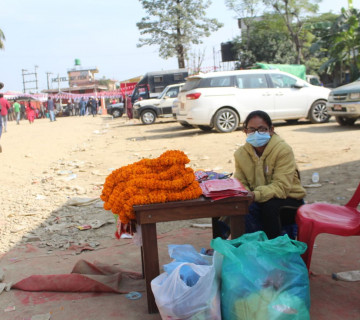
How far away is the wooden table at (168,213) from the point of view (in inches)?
107

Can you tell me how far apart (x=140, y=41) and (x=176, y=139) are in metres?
23.2

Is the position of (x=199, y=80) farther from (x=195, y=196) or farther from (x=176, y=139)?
(x=195, y=196)

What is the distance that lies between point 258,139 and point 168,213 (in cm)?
106

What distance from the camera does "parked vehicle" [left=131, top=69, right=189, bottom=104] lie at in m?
27.2

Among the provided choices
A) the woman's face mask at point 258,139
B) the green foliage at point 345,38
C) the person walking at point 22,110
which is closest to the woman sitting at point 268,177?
the woman's face mask at point 258,139

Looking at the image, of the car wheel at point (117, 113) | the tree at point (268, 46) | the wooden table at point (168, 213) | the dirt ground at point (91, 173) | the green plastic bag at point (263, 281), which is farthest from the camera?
the tree at point (268, 46)

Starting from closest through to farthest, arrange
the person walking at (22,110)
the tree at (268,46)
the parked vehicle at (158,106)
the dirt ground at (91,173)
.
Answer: the dirt ground at (91,173) → the parked vehicle at (158,106) → the tree at (268,46) → the person walking at (22,110)

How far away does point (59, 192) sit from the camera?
6.82m

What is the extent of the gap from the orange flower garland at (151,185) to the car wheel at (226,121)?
10.1 meters

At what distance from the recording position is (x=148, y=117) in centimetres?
2103

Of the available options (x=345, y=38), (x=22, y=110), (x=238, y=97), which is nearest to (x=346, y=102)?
(x=238, y=97)

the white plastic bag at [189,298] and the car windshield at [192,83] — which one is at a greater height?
the car windshield at [192,83]

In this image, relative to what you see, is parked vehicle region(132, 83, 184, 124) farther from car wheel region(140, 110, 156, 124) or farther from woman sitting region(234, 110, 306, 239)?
woman sitting region(234, 110, 306, 239)

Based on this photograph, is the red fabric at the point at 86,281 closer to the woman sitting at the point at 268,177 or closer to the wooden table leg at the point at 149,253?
the wooden table leg at the point at 149,253
